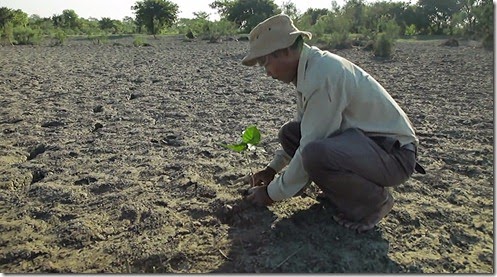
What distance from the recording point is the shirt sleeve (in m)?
1.72

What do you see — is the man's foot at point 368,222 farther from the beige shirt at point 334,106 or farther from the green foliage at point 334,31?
the green foliage at point 334,31

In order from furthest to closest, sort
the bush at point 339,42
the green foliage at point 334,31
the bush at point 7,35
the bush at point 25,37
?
the bush at point 25,37, the bush at point 7,35, the green foliage at point 334,31, the bush at point 339,42

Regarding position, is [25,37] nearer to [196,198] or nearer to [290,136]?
[196,198]

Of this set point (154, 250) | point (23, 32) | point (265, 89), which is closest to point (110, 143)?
point (154, 250)

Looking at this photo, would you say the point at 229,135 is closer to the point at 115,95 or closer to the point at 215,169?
the point at 215,169

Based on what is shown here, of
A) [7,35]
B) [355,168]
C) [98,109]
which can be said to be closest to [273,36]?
[355,168]

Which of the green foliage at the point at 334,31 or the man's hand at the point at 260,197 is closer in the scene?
the man's hand at the point at 260,197

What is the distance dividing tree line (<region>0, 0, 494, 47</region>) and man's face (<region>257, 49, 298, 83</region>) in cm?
959

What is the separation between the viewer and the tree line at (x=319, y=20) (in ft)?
49.0

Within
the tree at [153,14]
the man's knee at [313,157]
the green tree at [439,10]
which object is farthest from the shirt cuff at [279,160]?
the tree at [153,14]

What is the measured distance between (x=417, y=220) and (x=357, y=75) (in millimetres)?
727

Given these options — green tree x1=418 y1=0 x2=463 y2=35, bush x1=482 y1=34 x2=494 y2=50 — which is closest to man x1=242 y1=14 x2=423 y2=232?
bush x1=482 y1=34 x2=494 y2=50

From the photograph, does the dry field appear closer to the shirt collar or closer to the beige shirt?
the beige shirt

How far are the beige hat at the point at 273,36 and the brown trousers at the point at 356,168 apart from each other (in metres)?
0.38
